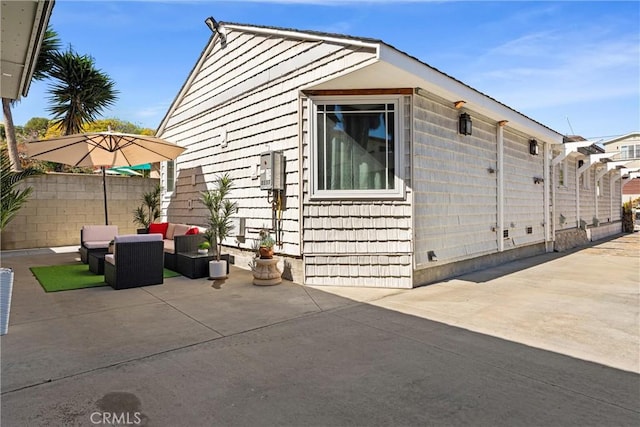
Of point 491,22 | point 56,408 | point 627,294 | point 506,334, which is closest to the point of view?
point 56,408

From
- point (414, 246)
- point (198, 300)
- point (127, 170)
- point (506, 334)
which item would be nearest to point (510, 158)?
point (414, 246)

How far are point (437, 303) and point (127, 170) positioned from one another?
1345 centimetres

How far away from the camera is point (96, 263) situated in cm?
612

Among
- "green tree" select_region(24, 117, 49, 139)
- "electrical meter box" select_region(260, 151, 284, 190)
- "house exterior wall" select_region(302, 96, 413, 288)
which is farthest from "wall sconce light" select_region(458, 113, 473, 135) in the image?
"green tree" select_region(24, 117, 49, 139)

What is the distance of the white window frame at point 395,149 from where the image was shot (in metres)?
5.34

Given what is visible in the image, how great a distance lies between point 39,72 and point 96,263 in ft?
26.5

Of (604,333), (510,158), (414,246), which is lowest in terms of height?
(604,333)

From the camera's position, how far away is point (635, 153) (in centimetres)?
3288

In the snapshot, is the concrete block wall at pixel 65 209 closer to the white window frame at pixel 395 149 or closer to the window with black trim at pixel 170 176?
the window with black trim at pixel 170 176

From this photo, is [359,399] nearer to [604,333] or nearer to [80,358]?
[80,358]

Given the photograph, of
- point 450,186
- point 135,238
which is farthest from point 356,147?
point 135,238

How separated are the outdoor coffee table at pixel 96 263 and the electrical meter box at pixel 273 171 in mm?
3015

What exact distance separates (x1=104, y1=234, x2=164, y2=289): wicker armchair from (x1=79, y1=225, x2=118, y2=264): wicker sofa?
1.74 metres

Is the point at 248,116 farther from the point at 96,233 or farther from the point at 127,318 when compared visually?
the point at 127,318
